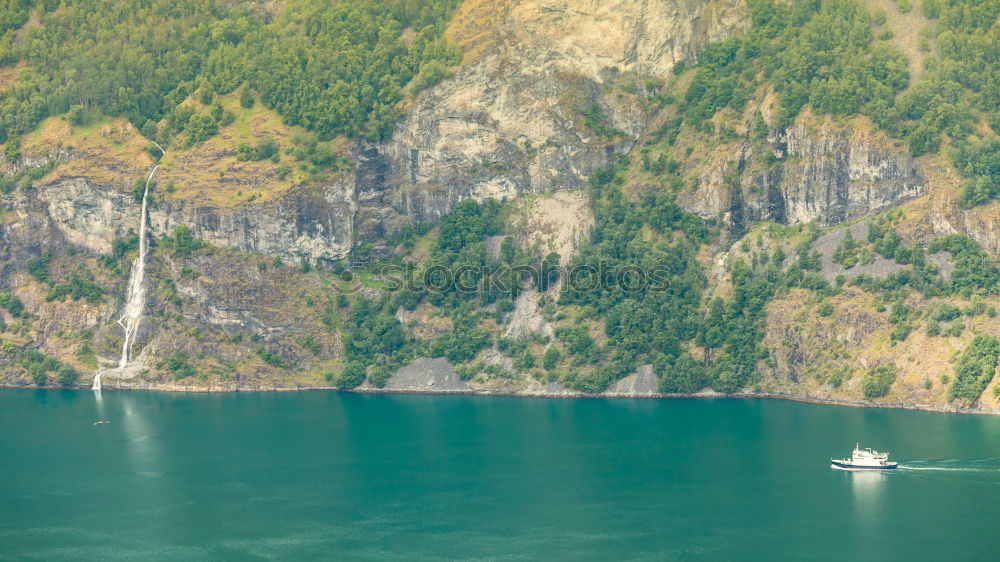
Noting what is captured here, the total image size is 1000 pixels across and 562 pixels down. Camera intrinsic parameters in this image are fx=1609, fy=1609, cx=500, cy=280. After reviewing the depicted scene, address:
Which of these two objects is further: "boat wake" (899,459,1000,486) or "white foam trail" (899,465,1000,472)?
"white foam trail" (899,465,1000,472)

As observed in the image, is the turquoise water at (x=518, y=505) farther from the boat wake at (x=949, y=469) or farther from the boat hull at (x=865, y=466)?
the boat hull at (x=865, y=466)

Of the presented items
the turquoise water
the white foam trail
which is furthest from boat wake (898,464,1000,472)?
the turquoise water

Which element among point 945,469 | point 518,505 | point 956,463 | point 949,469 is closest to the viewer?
point 518,505

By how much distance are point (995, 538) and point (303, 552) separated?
225 ft

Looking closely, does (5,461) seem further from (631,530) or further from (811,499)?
(811,499)

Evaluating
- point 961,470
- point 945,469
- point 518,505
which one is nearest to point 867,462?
point 945,469

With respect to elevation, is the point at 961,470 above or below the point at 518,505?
above

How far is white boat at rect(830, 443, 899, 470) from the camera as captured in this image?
18638 cm

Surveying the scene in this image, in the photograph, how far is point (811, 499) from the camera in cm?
17512

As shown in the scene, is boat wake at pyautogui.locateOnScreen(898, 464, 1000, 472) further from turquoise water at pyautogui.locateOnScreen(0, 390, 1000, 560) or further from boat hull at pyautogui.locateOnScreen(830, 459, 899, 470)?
boat hull at pyautogui.locateOnScreen(830, 459, 899, 470)

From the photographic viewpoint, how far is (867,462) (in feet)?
612

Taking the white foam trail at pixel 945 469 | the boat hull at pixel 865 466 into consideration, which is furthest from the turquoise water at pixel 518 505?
the boat hull at pixel 865 466

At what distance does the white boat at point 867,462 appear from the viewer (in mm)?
186375

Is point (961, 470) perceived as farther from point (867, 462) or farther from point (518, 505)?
point (518, 505)
